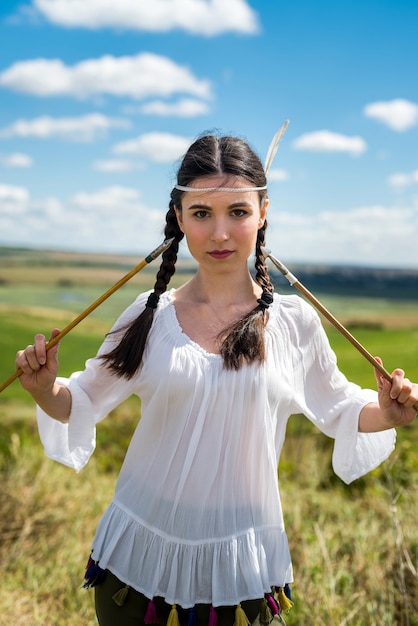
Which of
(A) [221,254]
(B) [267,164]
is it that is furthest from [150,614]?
(B) [267,164]


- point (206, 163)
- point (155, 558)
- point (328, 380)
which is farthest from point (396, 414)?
point (206, 163)

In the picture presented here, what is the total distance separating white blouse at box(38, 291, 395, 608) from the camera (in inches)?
74.4

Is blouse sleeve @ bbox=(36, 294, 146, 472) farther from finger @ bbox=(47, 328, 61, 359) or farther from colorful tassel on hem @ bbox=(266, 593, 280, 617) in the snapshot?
colorful tassel on hem @ bbox=(266, 593, 280, 617)

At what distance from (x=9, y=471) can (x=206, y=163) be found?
3188 mm

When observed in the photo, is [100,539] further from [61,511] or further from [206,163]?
[61,511]

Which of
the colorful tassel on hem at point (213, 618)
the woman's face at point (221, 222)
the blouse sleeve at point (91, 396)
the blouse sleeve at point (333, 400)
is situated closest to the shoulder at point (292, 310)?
the blouse sleeve at point (333, 400)

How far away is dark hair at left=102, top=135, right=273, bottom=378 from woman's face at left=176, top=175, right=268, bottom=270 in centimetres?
4

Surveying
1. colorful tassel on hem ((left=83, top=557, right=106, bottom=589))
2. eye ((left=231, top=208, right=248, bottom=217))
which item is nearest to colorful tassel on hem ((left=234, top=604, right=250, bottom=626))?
colorful tassel on hem ((left=83, top=557, right=106, bottom=589))

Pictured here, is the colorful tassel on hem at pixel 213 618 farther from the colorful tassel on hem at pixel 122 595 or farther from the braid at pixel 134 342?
the braid at pixel 134 342

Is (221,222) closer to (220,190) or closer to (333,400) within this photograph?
(220,190)

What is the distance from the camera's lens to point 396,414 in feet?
6.46

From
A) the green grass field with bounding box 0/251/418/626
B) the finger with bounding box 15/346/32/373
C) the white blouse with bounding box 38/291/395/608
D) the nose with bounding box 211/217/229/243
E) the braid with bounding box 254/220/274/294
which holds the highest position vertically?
the nose with bounding box 211/217/229/243

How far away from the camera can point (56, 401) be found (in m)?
2.05

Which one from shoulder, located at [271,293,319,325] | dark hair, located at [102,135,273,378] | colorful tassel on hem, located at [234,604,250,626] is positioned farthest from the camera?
shoulder, located at [271,293,319,325]
